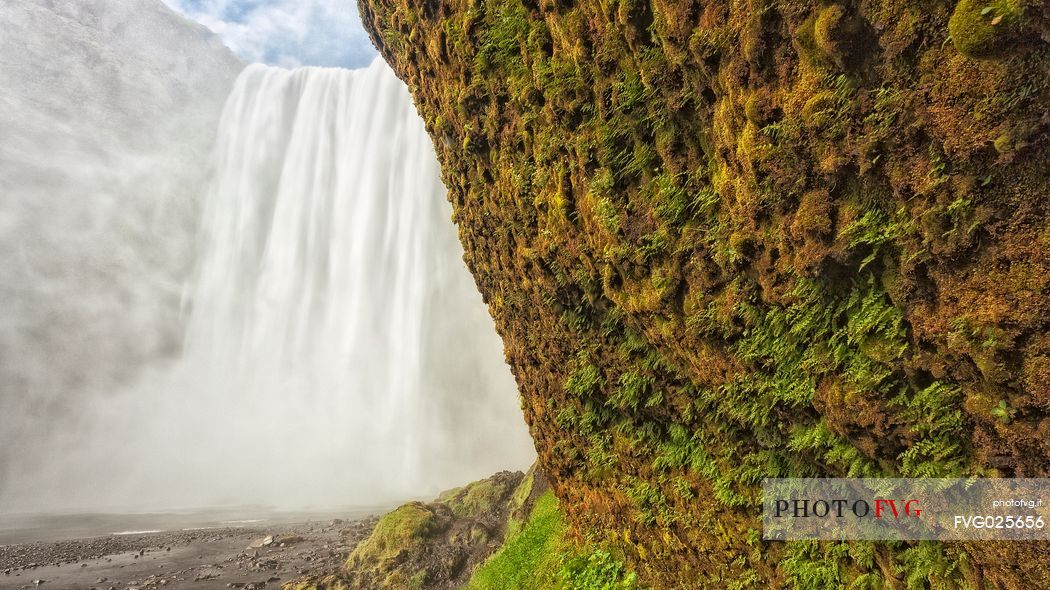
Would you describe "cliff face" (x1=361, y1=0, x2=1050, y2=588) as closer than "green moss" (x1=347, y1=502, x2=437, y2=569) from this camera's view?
Yes

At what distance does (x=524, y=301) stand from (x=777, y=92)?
165 inches

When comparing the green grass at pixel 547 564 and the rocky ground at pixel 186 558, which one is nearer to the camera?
the green grass at pixel 547 564

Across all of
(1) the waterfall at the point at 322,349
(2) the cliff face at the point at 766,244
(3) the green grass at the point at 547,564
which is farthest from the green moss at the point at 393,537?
(1) the waterfall at the point at 322,349

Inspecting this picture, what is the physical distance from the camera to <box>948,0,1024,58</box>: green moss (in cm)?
217

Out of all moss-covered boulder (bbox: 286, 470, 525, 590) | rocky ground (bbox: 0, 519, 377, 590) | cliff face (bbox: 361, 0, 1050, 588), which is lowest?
rocky ground (bbox: 0, 519, 377, 590)

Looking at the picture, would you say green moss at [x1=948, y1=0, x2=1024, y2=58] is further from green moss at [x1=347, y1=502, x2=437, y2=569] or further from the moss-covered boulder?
green moss at [x1=347, y1=502, x2=437, y2=569]

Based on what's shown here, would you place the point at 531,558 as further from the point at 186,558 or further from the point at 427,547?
the point at 186,558

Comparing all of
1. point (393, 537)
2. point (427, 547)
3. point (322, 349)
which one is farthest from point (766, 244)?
point (322, 349)

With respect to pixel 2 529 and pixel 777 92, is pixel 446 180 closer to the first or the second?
pixel 777 92

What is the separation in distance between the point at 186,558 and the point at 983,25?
20.3 metres

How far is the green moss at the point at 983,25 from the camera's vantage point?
7.13 ft

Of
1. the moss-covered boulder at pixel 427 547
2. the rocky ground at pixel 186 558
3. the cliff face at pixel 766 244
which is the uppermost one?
the cliff face at pixel 766 244

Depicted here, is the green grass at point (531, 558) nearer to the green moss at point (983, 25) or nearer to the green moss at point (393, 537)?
the green moss at point (393, 537)

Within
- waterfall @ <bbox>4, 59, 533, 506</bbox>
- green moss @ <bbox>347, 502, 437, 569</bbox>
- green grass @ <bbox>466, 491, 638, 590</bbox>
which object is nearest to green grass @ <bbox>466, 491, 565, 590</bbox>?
green grass @ <bbox>466, 491, 638, 590</bbox>
